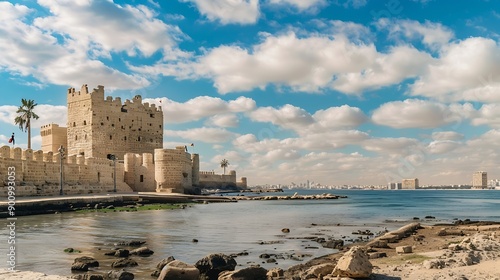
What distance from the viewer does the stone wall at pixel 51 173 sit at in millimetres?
38031

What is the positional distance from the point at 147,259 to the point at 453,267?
30.9ft

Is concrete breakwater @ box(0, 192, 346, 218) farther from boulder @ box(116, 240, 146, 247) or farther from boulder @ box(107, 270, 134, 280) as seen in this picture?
boulder @ box(107, 270, 134, 280)

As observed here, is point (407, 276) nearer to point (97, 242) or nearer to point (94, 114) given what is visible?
point (97, 242)

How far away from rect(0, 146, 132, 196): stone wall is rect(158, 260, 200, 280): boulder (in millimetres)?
31070

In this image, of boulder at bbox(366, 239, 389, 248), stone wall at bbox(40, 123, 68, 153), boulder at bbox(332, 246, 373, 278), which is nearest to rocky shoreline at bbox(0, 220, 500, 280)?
boulder at bbox(332, 246, 373, 278)

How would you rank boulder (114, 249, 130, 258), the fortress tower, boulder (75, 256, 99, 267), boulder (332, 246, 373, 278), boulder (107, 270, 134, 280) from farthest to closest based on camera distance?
the fortress tower → boulder (114, 249, 130, 258) → boulder (75, 256, 99, 267) → boulder (107, 270, 134, 280) → boulder (332, 246, 373, 278)

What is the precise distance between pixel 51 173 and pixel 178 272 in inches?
1463

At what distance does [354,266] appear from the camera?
10016 mm

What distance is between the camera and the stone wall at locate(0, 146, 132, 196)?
38031 millimetres

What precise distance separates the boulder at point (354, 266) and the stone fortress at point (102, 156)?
33.8 metres

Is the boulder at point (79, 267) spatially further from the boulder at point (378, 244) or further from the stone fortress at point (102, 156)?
the stone fortress at point (102, 156)

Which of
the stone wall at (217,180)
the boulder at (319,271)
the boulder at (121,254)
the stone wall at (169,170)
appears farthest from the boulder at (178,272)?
the stone wall at (217,180)

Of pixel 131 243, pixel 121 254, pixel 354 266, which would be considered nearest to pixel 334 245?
pixel 354 266

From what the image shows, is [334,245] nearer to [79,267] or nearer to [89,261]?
[89,261]
